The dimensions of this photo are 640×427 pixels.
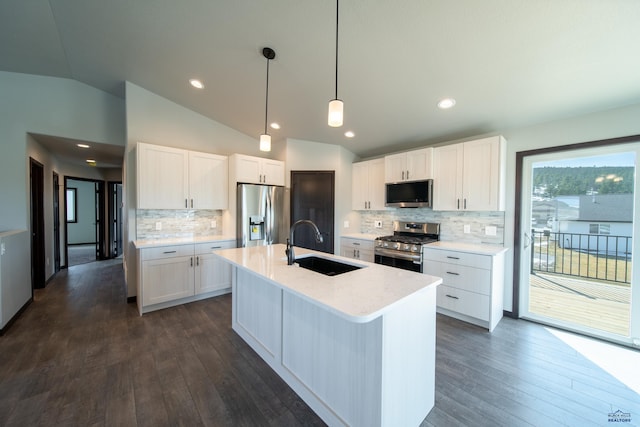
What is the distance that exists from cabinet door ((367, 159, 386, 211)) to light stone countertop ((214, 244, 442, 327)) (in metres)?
2.32

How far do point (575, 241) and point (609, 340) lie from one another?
1.03 m

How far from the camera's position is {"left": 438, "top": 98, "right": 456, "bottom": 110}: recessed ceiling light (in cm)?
268

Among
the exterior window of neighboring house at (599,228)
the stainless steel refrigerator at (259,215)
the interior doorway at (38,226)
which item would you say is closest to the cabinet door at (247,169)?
the stainless steel refrigerator at (259,215)

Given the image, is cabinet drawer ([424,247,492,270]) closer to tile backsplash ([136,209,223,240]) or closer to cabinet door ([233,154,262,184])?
cabinet door ([233,154,262,184])

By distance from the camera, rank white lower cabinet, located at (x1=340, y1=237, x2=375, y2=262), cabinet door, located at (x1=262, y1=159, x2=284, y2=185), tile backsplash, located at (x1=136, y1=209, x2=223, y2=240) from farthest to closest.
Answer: cabinet door, located at (x1=262, y1=159, x2=284, y2=185) < white lower cabinet, located at (x1=340, y1=237, x2=375, y2=262) < tile backsplash, located at (x1=136, y1=209, x2=223, y2=240)

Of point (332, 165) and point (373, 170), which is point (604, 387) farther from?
point (332, 165)

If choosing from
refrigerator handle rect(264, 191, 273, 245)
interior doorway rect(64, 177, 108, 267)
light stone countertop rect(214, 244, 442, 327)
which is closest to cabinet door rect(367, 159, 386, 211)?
refrigerator handle rect(264, 191, 273, 245)

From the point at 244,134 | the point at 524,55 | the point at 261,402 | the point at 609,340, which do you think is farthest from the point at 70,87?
the point at 609,340

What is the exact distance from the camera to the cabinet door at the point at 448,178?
328 centimetres

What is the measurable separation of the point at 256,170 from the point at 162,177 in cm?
134

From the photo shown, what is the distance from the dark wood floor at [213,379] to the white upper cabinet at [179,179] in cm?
159

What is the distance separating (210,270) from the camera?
3.64 metres

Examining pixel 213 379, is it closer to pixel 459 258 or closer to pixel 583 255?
pixel 459 258

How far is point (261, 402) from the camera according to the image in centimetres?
175
